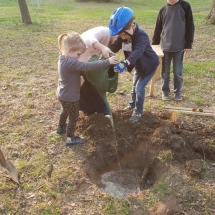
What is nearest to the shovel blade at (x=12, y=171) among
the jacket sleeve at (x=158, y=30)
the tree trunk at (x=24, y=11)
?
the jacket sleeve at (x=158, y=30)

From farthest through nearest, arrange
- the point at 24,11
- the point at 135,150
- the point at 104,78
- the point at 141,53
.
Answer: the point at 24,11, the point at 135,150, the point at 141,53, the point at 104,78

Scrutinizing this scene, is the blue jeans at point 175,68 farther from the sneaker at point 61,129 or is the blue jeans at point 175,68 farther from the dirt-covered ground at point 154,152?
the sneaker at point 61,129

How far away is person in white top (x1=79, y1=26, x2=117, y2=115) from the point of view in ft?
10.9

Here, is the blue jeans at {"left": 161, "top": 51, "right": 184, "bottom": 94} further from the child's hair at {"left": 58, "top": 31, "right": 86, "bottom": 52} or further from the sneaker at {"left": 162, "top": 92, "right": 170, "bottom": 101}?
the child's hair at {"left": 58, "top": 31, "right": 86, "bottom": 52}

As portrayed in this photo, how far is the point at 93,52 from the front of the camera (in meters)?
3.57

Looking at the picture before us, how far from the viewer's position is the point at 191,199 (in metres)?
2.74

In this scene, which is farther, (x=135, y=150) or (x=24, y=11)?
(x=24, y=11)

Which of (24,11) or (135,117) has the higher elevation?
(24,11)

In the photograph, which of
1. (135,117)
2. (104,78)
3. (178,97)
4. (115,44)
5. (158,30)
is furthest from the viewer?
(178,97)

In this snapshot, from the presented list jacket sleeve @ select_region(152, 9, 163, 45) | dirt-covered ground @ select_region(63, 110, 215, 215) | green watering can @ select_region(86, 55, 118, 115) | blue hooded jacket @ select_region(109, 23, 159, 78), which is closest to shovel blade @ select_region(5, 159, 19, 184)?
dirt-covered ground @ select_region(63, 110, 215, 215)

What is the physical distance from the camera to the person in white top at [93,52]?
331cm

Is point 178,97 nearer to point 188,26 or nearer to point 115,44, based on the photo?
point 188,26

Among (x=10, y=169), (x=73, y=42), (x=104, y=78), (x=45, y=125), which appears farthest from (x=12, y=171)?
(x=73, y=42)

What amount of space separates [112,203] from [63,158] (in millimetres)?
942
